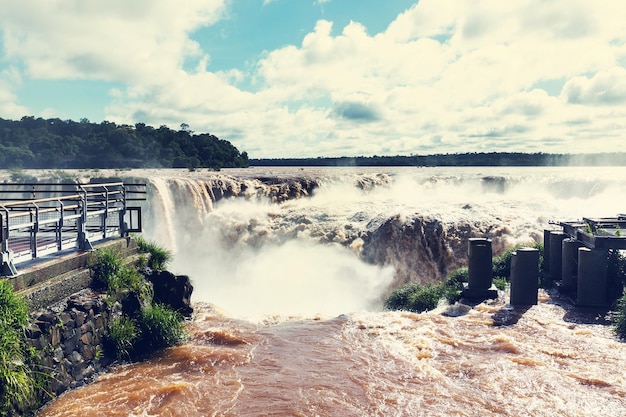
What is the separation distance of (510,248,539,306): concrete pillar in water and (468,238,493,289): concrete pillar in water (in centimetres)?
75

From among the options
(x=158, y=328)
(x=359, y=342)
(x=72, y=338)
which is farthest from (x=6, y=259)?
(x=359, y=342)

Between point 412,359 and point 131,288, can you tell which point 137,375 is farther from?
point 412,359

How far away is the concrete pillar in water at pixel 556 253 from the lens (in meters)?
15.0

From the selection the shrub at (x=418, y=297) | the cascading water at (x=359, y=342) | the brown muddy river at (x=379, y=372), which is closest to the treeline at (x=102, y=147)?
the cascading water at (x=359, y=342)

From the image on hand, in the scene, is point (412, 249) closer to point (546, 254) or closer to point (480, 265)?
point (546, 254)

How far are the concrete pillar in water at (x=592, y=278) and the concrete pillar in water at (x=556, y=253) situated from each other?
95.6 inches

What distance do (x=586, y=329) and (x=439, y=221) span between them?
999 centimetres

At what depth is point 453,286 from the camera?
1487 centimetres

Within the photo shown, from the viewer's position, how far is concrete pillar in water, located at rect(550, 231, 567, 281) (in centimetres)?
1498

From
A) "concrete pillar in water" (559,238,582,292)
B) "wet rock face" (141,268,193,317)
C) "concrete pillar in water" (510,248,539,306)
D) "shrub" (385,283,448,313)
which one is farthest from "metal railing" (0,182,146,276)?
"concrete pillar in water" (559,238,582,292)

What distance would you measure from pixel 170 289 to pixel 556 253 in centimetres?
1094

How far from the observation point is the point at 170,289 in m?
Answer: 11.5

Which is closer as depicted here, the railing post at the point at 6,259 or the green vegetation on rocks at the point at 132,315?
the railing post at the point at 6,259

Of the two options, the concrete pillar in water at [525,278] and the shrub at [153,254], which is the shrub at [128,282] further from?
the concrete pillar in water at [525,278]
